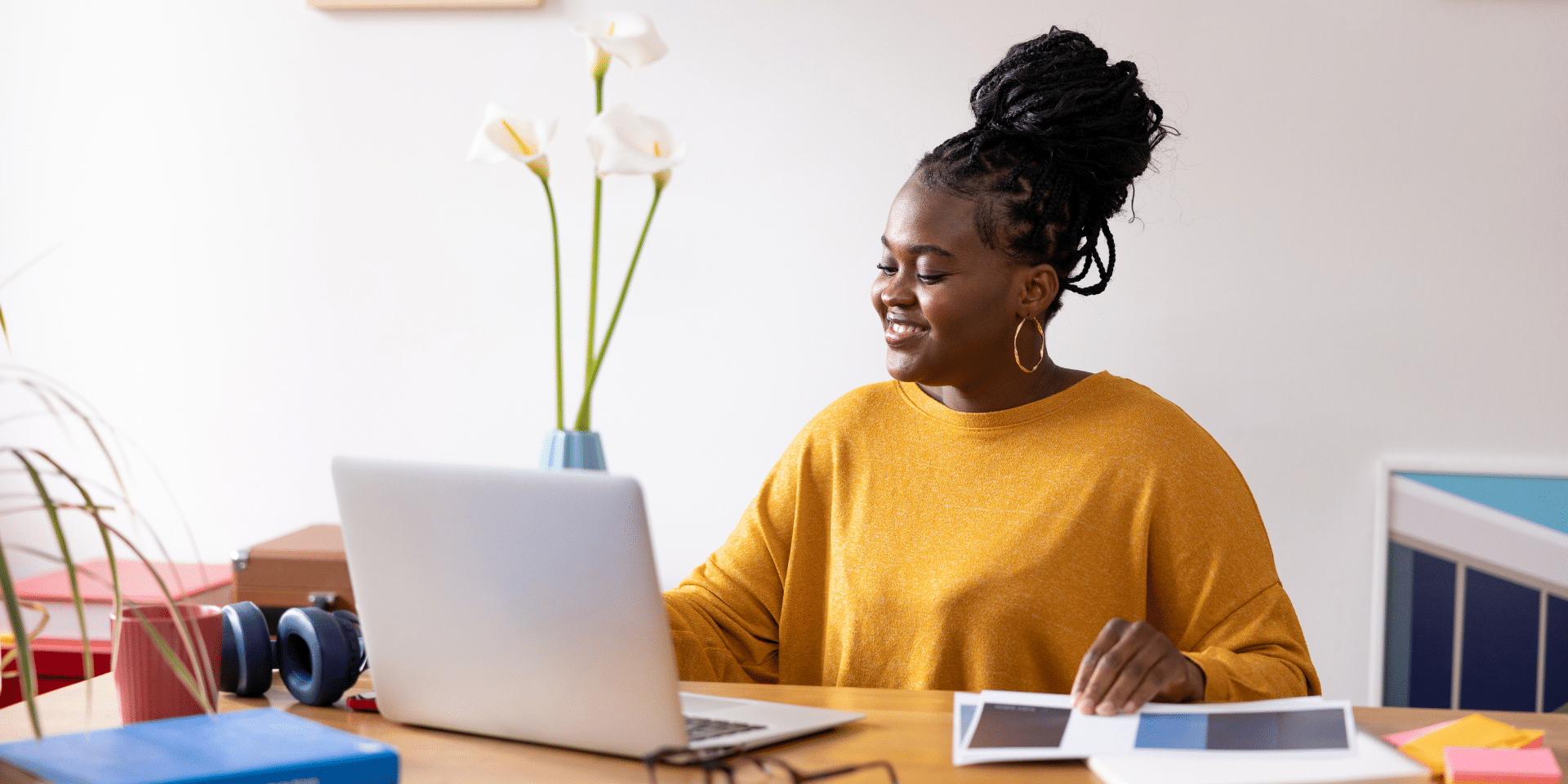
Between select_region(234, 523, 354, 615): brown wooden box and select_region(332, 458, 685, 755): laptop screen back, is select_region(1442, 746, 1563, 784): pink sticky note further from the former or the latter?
select_region(234, 523, 354, 615): brown wooden box

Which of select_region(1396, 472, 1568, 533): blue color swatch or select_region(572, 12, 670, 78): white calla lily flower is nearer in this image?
select_region(572, 12, 670, 78): white calla lily flower

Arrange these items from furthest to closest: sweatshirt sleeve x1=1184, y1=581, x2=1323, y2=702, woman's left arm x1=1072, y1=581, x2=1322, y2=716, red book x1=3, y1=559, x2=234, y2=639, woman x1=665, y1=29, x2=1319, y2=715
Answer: red book x1=3, y1=559, x2=234, y2=639, woman x1=665, y1=29, x2=1319, y2=715, sweatshirt sleeve x1=1184, y1=581, x2=1323, y2=702, woman's left arm x1=1072, y1=581, x2=1322, y2=716

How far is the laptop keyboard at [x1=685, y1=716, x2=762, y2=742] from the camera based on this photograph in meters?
0.91

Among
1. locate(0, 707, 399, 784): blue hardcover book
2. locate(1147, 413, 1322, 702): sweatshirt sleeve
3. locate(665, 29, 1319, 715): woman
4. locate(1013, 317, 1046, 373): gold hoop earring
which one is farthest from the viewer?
locate(1013, 317, 1046, 373): gold hoop earring

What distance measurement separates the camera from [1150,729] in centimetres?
93

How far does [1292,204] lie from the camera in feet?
6.44

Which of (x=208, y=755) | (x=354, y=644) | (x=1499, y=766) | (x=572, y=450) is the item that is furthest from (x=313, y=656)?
(x=1499, y=766)

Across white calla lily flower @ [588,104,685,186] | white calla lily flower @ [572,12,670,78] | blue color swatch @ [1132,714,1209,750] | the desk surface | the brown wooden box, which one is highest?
white calla lily flower @ [572,12,670,78]

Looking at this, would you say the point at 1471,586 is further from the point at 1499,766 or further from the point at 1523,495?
the point at 1499,766

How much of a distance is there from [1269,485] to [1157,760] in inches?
49.5

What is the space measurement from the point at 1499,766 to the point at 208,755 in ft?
2.81

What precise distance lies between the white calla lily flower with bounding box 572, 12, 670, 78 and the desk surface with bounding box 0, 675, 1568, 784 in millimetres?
664

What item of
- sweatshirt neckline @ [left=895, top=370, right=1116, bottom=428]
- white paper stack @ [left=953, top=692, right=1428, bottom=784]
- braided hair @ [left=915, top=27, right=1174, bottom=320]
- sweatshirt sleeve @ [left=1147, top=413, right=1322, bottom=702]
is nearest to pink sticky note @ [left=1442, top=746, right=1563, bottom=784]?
white paper stack @ [left=953, top=692, right=1428, bottom=784]

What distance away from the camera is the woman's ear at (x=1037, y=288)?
1.41 metres
